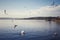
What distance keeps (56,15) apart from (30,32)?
0.41 metres

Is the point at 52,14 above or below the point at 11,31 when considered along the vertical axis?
above

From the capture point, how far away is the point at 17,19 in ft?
5.36

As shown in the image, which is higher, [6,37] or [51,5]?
[51,5]

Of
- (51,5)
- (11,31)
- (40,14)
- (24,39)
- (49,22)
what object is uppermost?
(51,5)

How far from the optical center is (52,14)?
1646mm

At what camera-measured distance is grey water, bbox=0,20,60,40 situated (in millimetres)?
1615

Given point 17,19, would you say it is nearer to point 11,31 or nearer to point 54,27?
point 11,31

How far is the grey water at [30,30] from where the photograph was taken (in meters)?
1.62

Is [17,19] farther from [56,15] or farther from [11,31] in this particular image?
[56,15]

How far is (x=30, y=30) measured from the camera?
5.32ft

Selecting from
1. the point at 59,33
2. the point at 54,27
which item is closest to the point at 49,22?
the point at 54,27

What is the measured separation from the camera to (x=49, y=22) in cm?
166

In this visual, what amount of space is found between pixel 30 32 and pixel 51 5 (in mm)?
451

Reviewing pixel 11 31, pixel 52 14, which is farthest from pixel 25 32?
pixel 52 14
